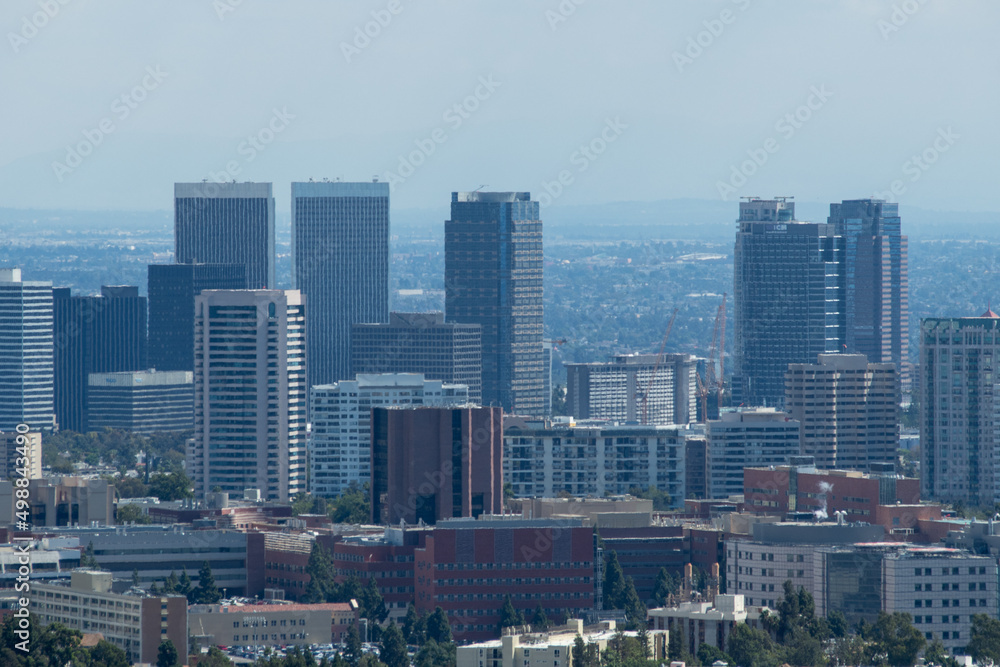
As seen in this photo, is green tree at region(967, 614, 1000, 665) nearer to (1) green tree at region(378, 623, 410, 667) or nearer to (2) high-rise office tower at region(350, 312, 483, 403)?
(1) green tree at region(378, 623, 410, 667)

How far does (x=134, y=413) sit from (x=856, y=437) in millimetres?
61989

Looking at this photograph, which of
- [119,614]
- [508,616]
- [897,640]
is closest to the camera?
[897,640]

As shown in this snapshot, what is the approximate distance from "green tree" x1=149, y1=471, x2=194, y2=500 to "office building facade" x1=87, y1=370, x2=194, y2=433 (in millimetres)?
53840

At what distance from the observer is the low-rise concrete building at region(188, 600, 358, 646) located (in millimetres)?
85312

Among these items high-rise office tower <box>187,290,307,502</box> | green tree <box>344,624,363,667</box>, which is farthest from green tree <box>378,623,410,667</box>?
high-rise office tower <box>187,290,307,502</box>

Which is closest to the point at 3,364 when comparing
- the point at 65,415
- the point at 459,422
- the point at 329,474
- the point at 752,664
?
the point at 65,415

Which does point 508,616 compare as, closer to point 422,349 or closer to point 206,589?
point 206,589

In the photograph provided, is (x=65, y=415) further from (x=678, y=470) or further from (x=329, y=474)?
(x=678, y=470)

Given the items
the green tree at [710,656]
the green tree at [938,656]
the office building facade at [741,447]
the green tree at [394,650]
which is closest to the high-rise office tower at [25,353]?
the office building facade at [741,447]

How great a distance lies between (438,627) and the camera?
87688mm

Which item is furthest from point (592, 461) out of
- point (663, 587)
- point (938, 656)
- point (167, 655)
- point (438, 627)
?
point (167, 655)

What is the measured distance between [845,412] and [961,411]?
12037mm

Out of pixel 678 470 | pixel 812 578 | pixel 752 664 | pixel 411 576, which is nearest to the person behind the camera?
pixel 752 664

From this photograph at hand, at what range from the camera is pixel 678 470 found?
135 meters
